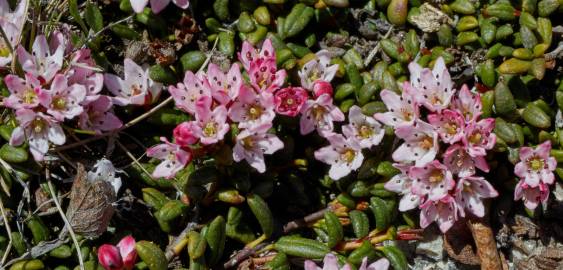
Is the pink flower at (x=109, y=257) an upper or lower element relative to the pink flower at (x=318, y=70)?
lower

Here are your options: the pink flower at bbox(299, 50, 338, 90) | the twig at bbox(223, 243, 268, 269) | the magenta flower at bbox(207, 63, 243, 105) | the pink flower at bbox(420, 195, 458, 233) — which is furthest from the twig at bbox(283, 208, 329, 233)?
the magenta flower at bbox(207, 63, 243, 105)

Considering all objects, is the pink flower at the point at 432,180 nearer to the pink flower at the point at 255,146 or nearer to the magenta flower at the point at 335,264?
the magenta flower at the point at 335,264

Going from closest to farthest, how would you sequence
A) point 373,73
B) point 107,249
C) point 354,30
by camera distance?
point 107,249 → point 373,73 → point 354,30

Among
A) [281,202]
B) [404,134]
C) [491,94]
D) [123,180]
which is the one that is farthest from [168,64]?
[491,94]

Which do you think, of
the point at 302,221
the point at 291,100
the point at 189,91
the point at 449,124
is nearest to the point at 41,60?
the point at 189,91

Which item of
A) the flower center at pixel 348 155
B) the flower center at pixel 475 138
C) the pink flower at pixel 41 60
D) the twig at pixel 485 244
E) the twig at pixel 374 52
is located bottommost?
the twig at pixel 485 244

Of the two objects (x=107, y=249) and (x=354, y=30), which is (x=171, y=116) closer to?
(x=107, y=249)

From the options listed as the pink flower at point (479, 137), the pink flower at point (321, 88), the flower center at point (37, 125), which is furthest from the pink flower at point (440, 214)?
the flower center at point (37, 125)
